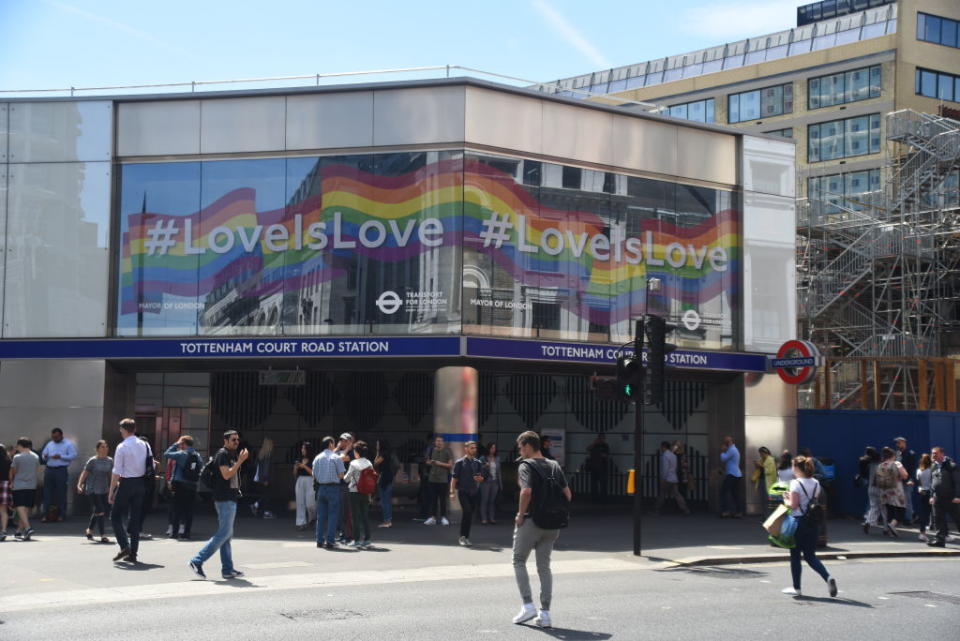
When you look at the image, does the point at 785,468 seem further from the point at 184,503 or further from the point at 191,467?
the point at 184,503

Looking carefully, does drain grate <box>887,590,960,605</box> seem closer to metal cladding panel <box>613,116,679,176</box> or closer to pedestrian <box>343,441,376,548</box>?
pedestrian <box>343,441,376,548</box>

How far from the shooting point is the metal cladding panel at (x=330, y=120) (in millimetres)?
23109

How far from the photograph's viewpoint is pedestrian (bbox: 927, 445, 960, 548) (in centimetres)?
1883

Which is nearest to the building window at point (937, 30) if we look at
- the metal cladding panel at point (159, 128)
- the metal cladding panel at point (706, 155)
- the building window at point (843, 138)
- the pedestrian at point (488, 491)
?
the building window at point (843, 138)

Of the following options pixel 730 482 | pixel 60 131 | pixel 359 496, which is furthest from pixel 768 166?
pixel 60 131

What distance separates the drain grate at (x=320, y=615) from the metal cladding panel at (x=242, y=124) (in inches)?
540

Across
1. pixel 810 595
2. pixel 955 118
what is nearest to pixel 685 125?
pixel 810 595

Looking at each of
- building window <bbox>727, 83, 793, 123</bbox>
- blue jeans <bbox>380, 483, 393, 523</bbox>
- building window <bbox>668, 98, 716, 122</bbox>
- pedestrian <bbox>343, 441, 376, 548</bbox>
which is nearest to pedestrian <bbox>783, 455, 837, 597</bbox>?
pedestrian <bbox>343, 441, 376, 548</bbox>

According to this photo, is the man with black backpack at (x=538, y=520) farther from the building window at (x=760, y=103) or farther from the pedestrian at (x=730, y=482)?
the building window at (x=760, y=103)

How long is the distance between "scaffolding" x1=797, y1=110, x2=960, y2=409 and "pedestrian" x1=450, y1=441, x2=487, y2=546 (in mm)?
24742

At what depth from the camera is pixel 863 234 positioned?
43188mm

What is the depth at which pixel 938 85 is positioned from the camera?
2072 inches

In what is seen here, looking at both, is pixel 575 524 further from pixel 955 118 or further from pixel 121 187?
pixel 955 118

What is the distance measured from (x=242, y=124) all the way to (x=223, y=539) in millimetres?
11919
